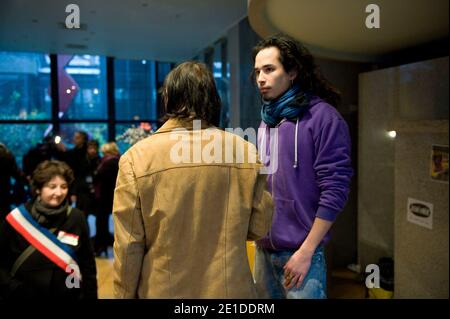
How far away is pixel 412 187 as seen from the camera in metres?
2.02

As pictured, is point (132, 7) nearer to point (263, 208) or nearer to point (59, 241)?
point (263, 208)

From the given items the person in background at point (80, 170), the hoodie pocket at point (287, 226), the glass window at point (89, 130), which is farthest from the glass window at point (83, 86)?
the hoodie pocket at point (287, 226)

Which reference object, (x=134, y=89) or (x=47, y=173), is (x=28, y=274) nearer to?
(x=47, y=173)

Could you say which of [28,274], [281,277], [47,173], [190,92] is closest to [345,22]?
[190,92]

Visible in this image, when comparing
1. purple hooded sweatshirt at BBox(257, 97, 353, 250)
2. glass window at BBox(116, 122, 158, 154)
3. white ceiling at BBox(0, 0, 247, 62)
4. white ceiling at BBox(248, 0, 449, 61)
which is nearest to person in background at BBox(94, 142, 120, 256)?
glass window at BBox(116, 122, 158, 154)

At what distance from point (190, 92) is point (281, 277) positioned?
57 centimetres

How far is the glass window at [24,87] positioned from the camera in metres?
1.06

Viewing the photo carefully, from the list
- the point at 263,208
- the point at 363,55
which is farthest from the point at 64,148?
the point at 363,55

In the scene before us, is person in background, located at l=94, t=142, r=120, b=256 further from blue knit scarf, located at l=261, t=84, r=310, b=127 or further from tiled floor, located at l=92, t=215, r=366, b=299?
blue knit scarf, located at l=261, t=84, r=310, b=127

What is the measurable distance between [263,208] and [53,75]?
0.71 metres

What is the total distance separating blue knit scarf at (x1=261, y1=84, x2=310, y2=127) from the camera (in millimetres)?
940

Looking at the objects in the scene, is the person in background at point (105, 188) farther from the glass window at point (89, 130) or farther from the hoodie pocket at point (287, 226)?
the hoodie pocket at point (287, 226)

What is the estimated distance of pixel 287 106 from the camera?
37.1 inches

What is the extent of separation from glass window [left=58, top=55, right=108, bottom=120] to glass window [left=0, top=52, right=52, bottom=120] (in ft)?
0.16
